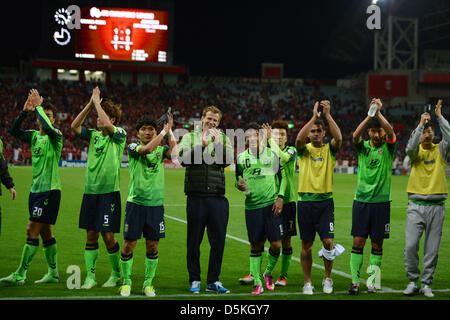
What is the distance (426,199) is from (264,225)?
2240 mm

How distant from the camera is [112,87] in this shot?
200 ft

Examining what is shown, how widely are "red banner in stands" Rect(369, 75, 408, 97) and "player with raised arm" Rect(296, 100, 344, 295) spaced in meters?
52.7

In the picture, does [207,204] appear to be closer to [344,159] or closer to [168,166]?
[168,166]

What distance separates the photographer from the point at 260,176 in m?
8.29

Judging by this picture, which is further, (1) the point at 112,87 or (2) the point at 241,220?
(1) the point at 112,87

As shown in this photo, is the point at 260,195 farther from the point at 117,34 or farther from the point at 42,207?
the point at 117,34

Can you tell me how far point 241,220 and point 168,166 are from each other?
3145 cm

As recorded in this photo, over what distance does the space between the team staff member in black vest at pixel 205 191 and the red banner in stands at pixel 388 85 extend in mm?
53340

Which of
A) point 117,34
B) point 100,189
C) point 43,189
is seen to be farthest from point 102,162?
point 117,34

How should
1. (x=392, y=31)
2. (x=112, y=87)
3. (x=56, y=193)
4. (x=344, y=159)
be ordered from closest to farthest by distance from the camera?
(x=56, y=193) < (x=344, y=159) < (x=392, y=31) < (x=112, y=87)

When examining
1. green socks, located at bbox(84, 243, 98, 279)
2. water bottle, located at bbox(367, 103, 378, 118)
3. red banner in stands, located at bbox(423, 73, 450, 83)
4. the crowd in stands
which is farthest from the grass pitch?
red banner in stands, located at bbox(423, 73, 450, 83)

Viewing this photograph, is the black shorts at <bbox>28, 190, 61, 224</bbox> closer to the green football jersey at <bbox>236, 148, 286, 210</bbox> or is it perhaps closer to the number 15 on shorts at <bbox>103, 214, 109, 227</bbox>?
the number 15 on shorts at <bbox>103, 214, 109, 227</bbox>

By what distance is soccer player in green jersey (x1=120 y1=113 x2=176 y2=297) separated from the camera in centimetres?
773
